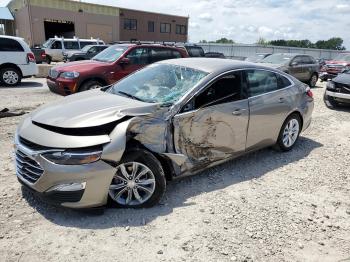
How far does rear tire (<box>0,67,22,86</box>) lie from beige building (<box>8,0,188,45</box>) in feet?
101

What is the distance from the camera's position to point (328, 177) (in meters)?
5.09

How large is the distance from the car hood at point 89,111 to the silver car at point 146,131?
0.04ft

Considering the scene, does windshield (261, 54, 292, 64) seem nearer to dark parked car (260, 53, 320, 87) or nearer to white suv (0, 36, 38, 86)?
dark parked car (260, 53, 320, 87)

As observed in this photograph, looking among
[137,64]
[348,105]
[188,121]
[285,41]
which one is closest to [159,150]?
[188,121]

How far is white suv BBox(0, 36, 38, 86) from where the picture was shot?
498 inches

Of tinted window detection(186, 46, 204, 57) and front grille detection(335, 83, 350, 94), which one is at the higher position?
tinted window detection(186, 46, 204, 57)

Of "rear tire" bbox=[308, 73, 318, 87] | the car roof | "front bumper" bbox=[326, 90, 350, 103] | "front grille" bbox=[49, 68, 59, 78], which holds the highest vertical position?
the car roof

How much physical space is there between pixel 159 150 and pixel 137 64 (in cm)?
669

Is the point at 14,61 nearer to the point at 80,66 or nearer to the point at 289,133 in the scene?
the point at 80,66

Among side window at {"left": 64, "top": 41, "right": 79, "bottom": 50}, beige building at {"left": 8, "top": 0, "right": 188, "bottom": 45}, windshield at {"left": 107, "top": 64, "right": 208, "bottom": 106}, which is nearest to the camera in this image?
windshield at {"left": 107, "top": 64, "right": 208, "bottom": 106}

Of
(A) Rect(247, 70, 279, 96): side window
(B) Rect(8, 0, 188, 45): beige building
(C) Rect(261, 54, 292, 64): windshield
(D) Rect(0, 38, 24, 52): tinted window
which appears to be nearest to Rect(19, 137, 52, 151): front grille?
(A) Rect(247, 70, 279, 96): side window

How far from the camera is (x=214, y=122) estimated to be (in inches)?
174

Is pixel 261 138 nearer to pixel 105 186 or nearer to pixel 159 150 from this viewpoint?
pixel 159 150

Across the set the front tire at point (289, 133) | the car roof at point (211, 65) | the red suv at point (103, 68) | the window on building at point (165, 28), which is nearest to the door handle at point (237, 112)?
the car roof at point (211, 65)
